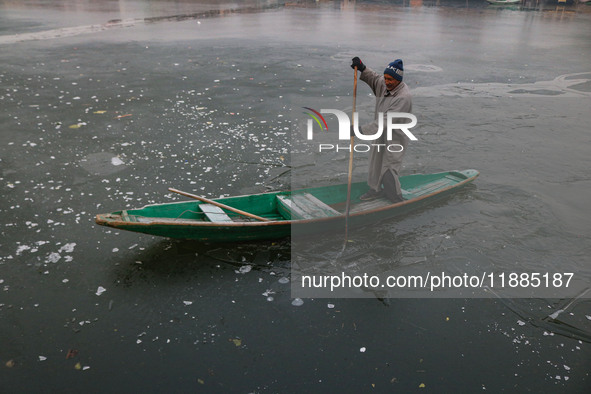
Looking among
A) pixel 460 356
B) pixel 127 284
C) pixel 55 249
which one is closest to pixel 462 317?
pixel 460 356

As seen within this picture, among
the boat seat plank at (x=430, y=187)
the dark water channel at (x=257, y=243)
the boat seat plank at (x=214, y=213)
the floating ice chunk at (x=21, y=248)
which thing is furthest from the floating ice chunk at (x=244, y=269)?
the boat seat plank at (x=430, y=187)

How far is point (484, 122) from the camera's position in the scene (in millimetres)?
11438

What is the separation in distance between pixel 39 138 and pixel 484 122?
33.9ft

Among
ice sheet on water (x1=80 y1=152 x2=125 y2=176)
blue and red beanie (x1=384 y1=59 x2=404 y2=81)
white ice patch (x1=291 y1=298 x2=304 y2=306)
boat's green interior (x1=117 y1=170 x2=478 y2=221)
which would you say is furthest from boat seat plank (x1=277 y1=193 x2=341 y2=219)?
ice sheet on water (x1=80 y1=152 x2=125 y2=176)

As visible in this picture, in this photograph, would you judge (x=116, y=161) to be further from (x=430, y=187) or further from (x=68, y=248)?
(x=430, y=187)

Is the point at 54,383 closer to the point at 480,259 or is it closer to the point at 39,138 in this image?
the point at 480,259

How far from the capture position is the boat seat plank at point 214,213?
5.99 metres

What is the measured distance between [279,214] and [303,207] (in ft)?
1.34

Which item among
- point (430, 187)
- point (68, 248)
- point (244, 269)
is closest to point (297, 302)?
point (244, 269)

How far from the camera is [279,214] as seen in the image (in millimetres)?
6730

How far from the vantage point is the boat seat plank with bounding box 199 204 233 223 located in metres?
5.99

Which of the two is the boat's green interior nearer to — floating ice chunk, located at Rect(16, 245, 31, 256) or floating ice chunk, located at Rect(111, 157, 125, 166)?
floating ice chunk, located at Rect(16, 245, 31, 256)

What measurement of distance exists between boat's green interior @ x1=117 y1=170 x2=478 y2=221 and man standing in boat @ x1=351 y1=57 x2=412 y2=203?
35 cm

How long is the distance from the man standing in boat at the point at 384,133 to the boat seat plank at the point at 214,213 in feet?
7.59
